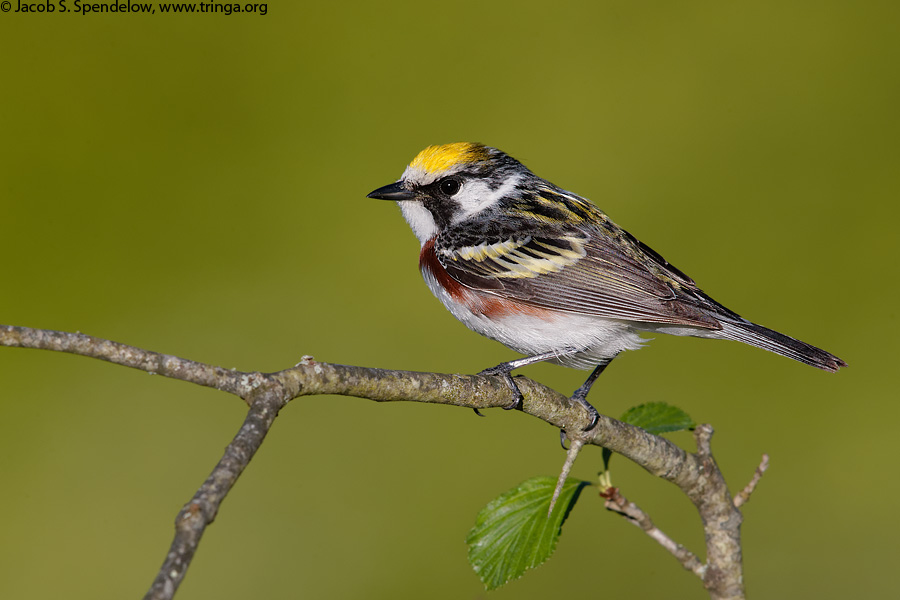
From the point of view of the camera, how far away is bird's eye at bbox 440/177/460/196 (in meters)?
3.67

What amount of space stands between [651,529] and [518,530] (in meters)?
0.47

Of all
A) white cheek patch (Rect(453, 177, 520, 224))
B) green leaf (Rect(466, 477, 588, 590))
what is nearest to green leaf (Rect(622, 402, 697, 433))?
green leaf (Rect(466, 477, 588, 590))

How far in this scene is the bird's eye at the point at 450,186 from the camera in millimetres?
3666

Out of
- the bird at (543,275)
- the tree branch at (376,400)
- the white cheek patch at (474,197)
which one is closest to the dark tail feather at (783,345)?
the bird at (543,275)

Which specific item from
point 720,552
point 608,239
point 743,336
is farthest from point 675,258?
point 720,552

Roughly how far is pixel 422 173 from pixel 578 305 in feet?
3.52

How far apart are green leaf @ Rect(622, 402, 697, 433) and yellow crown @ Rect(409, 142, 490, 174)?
1.51 m

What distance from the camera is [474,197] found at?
3.69m

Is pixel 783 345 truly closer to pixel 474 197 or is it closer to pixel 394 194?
pixel 474 197

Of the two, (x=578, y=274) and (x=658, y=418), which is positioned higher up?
(x=578, y=274)

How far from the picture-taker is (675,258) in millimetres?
4648

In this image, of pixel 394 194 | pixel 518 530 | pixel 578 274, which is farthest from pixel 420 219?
pixel 518 530

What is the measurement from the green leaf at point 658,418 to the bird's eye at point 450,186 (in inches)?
56.2

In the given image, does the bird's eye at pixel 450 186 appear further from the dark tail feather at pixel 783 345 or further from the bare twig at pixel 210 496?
the bare twig at pixel 210 496
